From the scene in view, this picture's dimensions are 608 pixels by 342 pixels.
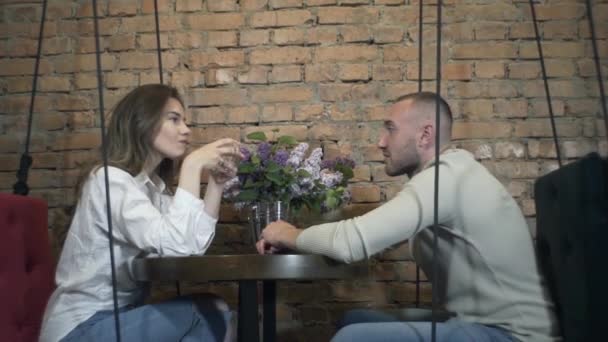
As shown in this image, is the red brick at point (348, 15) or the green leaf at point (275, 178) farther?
the red brick at point (348, 15)

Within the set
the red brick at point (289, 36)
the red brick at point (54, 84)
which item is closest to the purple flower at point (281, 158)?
the red brick at point (289, 36)

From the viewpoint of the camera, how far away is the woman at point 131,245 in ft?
6.54

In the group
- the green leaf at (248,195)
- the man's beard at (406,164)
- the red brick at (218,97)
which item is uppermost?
the red brick at (218,97)

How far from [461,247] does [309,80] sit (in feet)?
3.98

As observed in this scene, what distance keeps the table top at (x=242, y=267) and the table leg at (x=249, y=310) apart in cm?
10

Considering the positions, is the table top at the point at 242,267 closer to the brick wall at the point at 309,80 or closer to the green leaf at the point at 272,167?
the green leaf at the point at 272,167

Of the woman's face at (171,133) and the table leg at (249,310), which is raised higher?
the woman's face at (171,133)

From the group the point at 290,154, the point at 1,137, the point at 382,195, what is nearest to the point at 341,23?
the point at 382,195

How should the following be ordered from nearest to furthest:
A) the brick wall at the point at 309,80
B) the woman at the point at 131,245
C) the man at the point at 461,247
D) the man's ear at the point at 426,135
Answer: the man at the point at 461,247, the woman at the point at 131,245, the man's ear at the point at 426,135, the brick wall at the point at 309,80

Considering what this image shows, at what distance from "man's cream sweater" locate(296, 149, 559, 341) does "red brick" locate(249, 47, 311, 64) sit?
111 cm

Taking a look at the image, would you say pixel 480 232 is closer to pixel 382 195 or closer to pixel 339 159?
pixel 339 159

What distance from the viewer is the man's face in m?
2.29

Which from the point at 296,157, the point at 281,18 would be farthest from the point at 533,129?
the point at 296,157

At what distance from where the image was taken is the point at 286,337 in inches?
116
